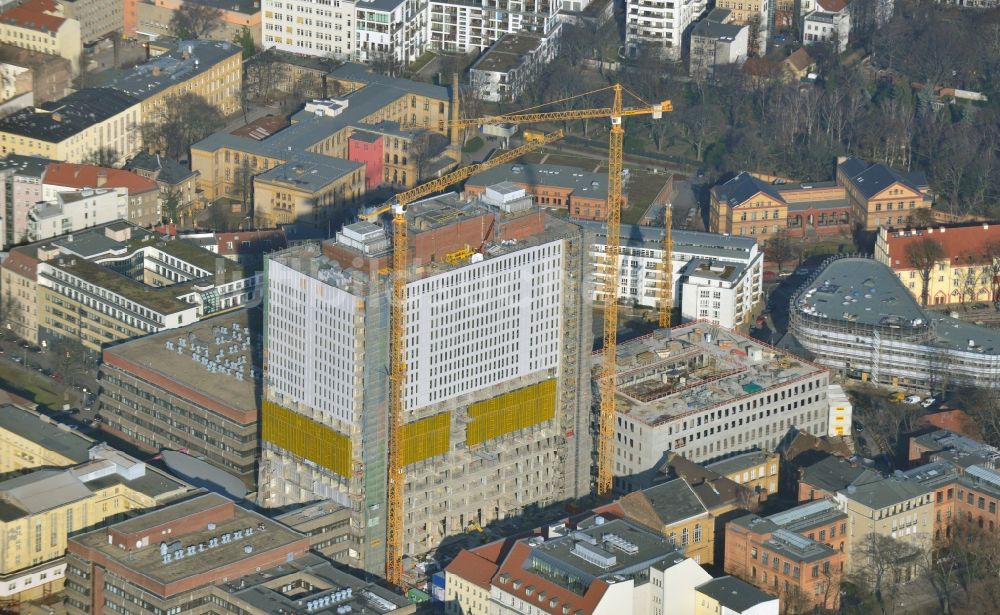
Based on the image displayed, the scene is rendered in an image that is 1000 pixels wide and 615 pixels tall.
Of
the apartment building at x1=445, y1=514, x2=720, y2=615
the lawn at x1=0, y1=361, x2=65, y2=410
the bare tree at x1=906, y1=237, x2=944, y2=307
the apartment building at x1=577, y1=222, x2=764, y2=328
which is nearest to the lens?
the apartment building at x1=445, y1=514, x2=720, y2=615

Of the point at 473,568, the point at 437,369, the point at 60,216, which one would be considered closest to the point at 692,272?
the point at 437,369

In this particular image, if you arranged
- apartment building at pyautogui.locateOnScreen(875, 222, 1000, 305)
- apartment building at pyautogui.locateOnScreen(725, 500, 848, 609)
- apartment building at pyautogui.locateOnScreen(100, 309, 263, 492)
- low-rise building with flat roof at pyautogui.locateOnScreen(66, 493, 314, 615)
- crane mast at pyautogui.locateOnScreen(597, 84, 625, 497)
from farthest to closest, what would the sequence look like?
1. apartment building at pyautogui.locateOnScreen(875, 222, 1000, 305)
2. crane mast at pyautogui.locateOnScreen(597, 84, 625, 497)
3. apartment building at pyautogui.locateOnScreen(100, 309, 263, 492)
4. apartment building at pyautogui.locateOnScreen(725, 500, 848, 609)
5. low-rise building with flat roof at pyautogui.locateOnScreen(66, 493, 314, 615)

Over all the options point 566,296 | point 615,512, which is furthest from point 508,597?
point 566,296

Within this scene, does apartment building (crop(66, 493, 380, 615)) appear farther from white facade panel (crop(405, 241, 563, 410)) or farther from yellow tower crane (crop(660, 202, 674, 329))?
yellow tower crane (crop(660, 202, 674, 329))

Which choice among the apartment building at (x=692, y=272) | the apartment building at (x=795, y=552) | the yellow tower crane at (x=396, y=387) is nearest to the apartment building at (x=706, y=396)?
the apartment building at (x=692, y=272)

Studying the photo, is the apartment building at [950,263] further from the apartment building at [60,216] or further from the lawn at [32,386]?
the lawn at [32,386]

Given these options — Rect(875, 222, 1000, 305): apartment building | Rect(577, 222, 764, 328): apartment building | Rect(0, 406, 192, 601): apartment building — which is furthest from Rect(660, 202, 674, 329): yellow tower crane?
Rect(0, 406, 192, 601): apartment building
